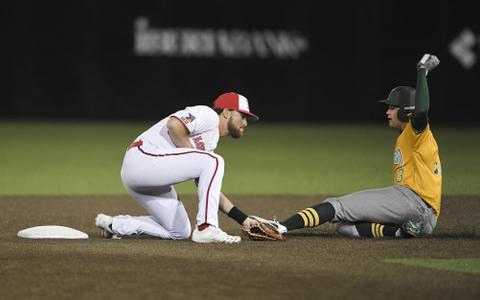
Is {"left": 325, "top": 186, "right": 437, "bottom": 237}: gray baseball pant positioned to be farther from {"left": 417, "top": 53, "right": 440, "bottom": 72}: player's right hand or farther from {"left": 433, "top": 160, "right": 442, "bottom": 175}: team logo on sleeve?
{"left": 417, "top": 53, "right": 440, "bottom": 72}: player's right hand

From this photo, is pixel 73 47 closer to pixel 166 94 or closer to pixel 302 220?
pixel 166 94

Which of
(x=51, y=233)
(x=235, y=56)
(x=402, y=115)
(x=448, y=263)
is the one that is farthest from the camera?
(x=235, y=56)

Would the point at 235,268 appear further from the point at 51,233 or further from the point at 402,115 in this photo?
the point at 402,115

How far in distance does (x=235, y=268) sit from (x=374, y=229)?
1985mm

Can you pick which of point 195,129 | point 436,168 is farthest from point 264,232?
point 436,168

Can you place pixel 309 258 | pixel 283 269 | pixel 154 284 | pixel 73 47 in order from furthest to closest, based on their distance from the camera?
pixel 73 47, pixel 309 258, pixel 283 269, pixel 154 284

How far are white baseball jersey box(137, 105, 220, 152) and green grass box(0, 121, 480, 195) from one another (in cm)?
448

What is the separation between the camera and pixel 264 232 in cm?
736

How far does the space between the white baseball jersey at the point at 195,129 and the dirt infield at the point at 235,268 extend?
32.4 inches

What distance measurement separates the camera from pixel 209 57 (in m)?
23.2

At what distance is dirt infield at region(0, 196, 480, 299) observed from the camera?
17.6 feet

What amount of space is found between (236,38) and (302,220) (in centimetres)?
1639

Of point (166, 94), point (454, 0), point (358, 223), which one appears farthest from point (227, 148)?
point (358, 223)

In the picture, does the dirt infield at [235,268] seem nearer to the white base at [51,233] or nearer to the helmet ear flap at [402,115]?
the white base at [51,233]
